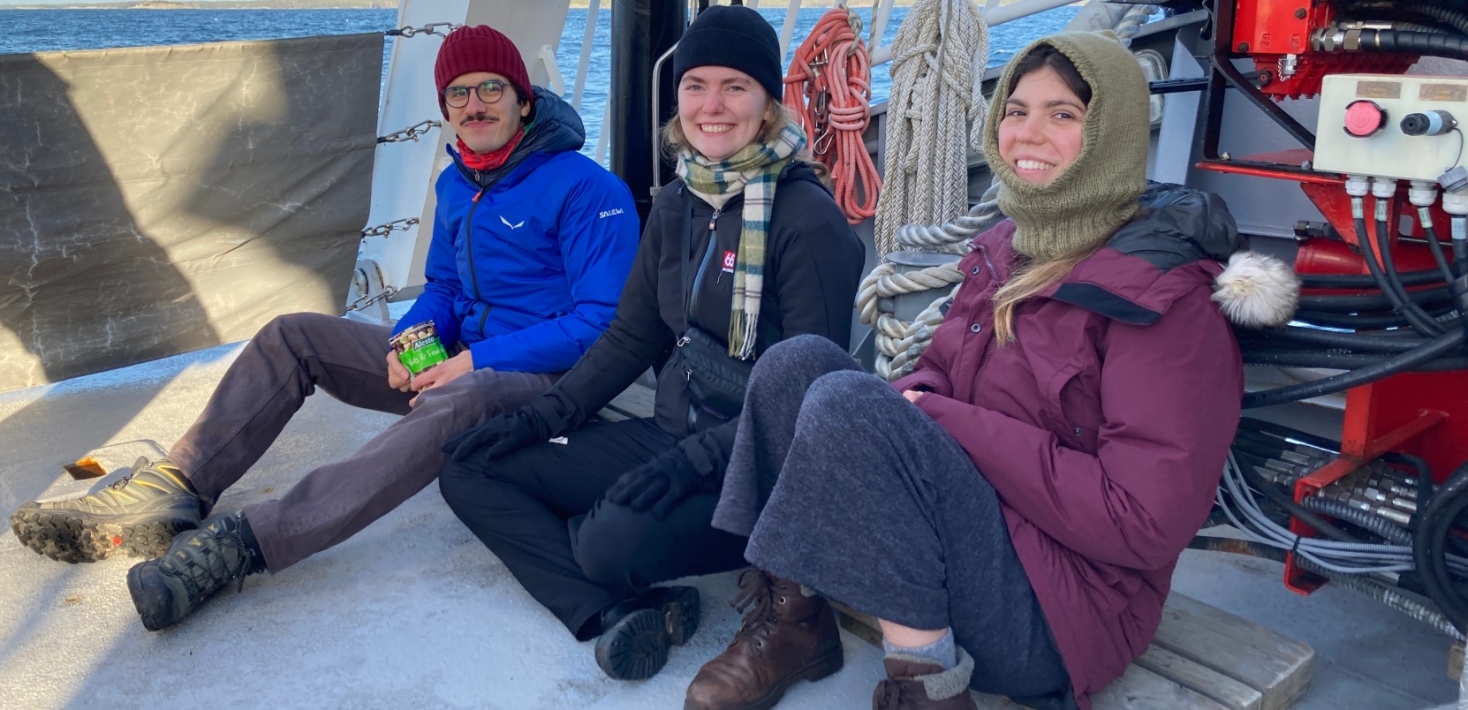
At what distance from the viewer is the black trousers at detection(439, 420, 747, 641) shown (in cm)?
206

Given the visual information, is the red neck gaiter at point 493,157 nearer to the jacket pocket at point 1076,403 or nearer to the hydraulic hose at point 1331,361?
the jacket pocket at point 1076,403

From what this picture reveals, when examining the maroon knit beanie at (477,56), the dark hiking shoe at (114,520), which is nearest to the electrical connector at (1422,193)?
the maroon knit beanie at (477,56)

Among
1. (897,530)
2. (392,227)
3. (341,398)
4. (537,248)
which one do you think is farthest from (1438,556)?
(392,227)

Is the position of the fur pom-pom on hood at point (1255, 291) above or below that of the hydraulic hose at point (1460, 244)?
below

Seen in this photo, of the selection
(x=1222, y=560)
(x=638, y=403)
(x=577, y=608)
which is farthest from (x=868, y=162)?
(x=577, y=608)

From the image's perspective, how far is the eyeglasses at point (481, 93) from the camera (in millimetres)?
2752

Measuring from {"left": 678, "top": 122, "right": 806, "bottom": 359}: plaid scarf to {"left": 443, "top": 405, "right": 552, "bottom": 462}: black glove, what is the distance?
1.56ft

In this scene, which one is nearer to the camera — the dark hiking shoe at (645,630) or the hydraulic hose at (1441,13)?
the hydraulic hose at (1441,13)

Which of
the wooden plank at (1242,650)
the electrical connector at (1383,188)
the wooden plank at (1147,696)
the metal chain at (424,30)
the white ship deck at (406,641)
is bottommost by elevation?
the white ship deck at (406,641)

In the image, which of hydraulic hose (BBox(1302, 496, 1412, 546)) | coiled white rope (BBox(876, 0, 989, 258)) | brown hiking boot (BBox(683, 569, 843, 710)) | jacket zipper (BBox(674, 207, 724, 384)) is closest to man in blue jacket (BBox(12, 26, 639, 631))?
jacket zipper (BBox(674, 207, 724, 384))

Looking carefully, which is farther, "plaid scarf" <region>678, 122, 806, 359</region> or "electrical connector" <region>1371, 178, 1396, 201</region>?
"plaid scarf" <region>678, 122, 806, 359</region>

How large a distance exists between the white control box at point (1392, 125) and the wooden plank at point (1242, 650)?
80 centimetres

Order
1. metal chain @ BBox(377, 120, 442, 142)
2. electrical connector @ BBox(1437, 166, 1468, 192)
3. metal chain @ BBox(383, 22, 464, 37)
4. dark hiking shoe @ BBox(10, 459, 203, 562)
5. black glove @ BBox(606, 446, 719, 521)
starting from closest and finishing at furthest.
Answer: electrical connector @ BBox(1437, 166, 1468, 192) → black glove @ BBox(606, 446, 719, 521) → dark hiking shoe @ BBox(10, 459, 203, 562) → metal chain @ BBox(383, 22, 464, 37) → metal chain @ BBox(377, 120, 442, 142)

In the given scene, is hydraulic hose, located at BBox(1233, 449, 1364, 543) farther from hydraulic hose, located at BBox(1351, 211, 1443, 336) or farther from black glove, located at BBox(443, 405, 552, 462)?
black glove, located at BBox(443, 405, 552, 462)
